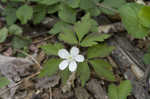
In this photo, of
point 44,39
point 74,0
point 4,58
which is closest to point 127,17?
point 74,0

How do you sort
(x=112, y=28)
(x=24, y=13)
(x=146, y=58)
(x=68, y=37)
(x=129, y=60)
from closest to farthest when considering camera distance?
(x=68, y=37), (x=146, y=58), (x=129, y=60), (x=112, y=28), (x=24, y=13)

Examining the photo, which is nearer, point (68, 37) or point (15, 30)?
point (68, 37)

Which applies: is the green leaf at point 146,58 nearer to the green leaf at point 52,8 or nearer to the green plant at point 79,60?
the green plant at point 79,60

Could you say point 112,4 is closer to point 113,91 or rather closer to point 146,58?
point 146,58

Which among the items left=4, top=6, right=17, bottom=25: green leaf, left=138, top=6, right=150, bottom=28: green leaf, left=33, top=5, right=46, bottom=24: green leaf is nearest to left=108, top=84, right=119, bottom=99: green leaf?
left=138, top=6, right=150, bottom=28: green leaf

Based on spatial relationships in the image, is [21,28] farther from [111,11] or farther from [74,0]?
[111,11]

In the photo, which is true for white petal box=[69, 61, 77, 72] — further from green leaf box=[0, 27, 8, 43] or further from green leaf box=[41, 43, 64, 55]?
green leaf box=[0, 27, 8, 43]

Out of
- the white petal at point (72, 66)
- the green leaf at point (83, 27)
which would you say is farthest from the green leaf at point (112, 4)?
the white petal at point (72, 66)

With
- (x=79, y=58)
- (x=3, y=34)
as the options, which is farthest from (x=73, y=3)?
(x=3, y=34)
